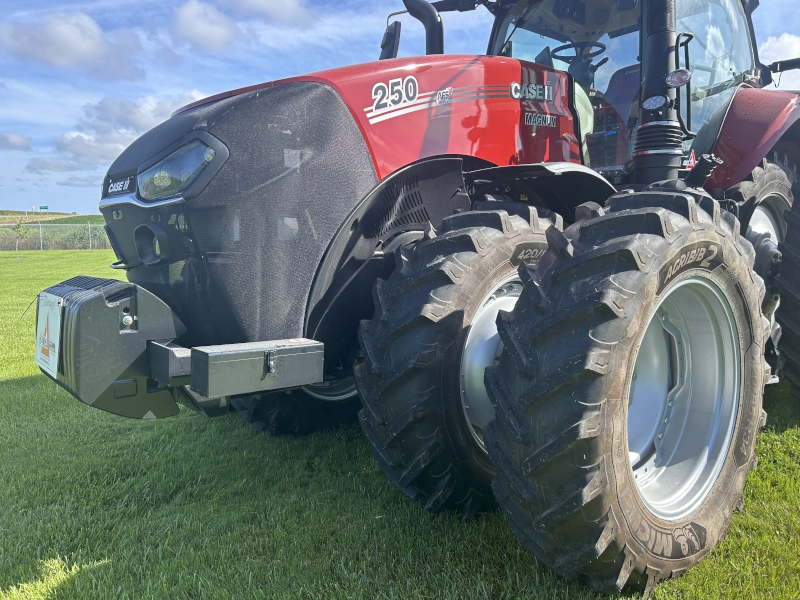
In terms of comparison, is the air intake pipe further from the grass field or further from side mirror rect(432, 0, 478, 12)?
the grass field

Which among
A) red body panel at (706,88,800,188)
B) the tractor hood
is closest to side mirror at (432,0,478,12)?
the tractor hood

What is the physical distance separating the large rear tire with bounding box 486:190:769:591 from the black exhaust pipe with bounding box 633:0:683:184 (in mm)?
786

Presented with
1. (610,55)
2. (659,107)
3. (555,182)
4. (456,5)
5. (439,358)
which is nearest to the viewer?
(439,358)

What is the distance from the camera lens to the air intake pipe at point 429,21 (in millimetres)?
3068

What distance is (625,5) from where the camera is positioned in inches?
136

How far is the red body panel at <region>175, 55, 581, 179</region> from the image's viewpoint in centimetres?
241

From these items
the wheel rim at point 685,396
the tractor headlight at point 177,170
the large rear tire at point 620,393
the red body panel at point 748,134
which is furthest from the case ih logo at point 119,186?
the red body panel at point 748,134

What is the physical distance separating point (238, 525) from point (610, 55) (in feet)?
10.2

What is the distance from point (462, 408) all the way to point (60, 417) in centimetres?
317

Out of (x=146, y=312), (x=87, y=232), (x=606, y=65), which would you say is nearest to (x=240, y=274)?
(x=146, y=312)

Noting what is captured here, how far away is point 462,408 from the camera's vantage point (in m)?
2.23

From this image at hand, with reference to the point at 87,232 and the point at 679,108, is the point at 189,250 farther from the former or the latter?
the point at 87,232

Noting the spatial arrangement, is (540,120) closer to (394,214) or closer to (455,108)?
(455,108)

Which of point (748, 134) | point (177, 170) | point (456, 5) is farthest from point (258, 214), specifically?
point (748, 134)
